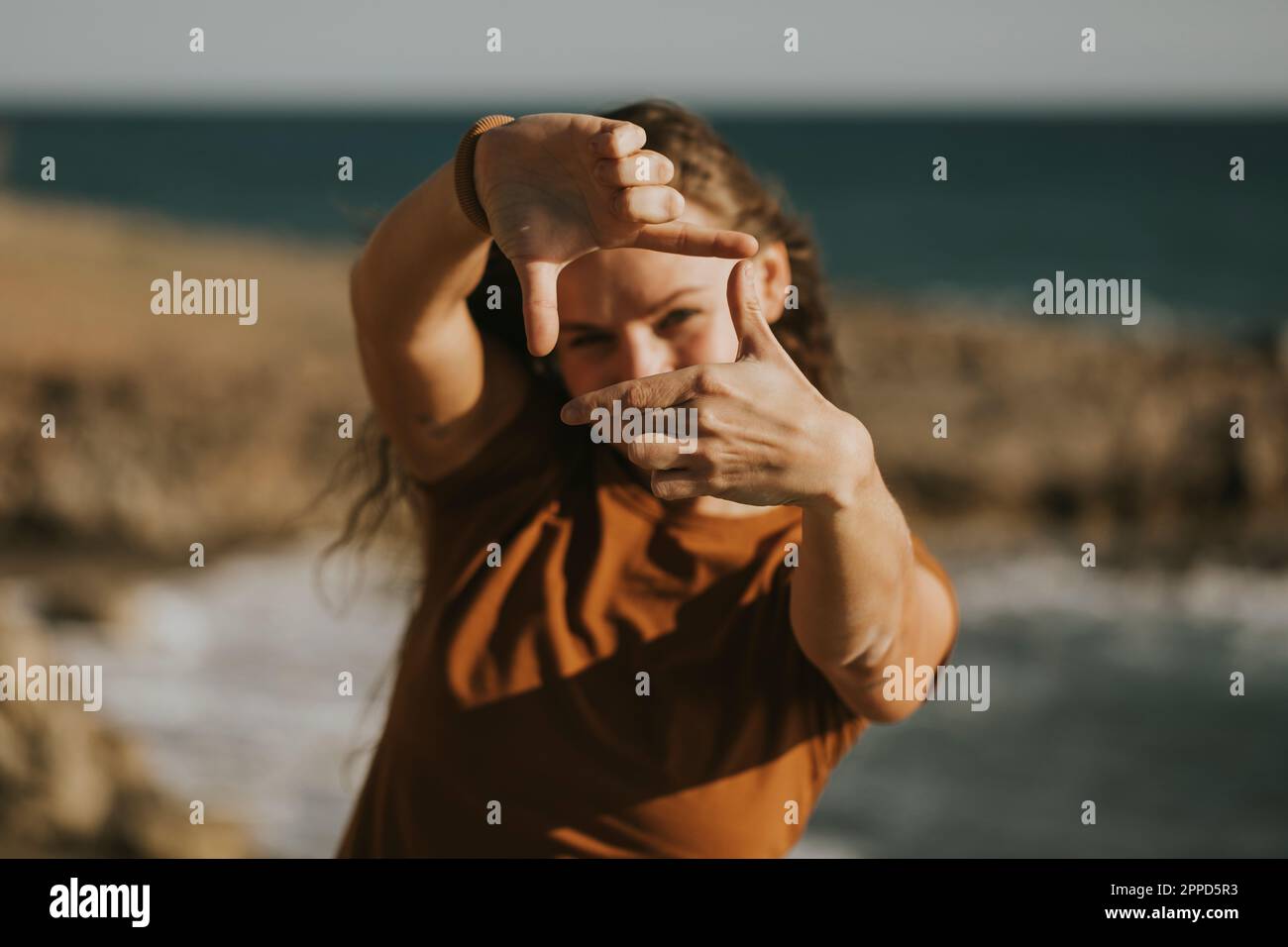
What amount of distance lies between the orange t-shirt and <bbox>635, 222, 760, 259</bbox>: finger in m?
0.44

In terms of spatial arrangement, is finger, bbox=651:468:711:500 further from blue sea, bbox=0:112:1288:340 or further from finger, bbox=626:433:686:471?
blue sea, bbox=0:112:1288:340

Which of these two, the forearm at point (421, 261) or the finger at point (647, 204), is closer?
the finger at point (647, 204)

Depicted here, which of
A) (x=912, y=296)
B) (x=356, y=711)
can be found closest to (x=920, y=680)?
(x=356, y=711)

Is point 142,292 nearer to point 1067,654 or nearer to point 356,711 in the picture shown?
point 356,711

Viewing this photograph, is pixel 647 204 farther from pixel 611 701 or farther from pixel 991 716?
pixel 991 716

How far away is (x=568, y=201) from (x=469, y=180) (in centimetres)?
14

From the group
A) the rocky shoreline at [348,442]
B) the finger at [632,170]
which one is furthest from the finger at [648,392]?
the rocky shoreline at [348,442]

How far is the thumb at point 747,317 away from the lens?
1334 millimetres

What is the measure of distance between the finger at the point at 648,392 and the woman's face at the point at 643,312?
0.30 meters

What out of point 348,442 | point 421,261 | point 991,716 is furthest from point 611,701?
point 991,716

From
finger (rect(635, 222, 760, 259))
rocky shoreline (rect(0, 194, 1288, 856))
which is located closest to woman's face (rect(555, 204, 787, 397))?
finger (rect(635, 222, 760, 259))

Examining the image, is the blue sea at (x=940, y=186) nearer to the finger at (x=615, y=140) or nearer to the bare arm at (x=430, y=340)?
the bare arm at (x=430, y=340)

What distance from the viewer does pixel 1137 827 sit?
7281 mm

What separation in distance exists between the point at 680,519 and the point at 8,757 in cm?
355
